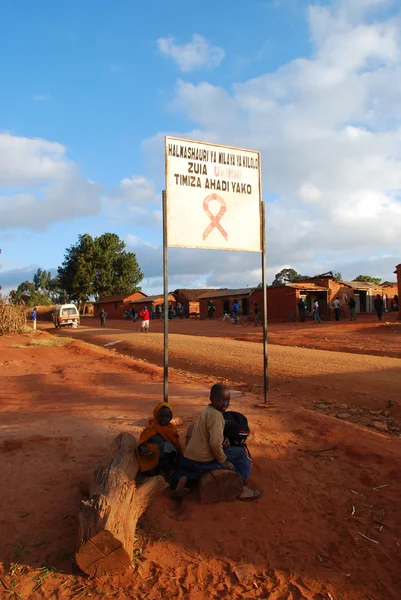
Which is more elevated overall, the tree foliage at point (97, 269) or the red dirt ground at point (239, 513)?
the tree foliage at point (97, 269)

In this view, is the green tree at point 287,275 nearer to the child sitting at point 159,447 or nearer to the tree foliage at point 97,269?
the tree foliage at point 97,269

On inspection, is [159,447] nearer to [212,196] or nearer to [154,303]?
[212,196]

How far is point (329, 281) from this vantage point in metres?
32.6

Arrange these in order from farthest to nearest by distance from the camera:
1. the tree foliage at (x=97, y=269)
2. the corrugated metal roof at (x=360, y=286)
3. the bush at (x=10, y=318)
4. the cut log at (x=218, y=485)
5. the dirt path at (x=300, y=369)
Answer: the tree foliage at (x=97, y=269) → the corrugated metal roof at (x=360, y=286) → the bush at (x=10, y=318) → the dirt path at (x=300, y=369) → the cut log at (x=218, y=485)

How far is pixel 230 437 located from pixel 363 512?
52.4 inches

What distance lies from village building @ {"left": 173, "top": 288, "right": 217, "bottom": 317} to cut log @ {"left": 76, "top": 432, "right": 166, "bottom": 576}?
42017mm

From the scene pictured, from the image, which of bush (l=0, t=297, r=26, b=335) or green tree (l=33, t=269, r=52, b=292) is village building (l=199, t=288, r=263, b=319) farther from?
green tree (l=33, t=269, r=52, b=292)

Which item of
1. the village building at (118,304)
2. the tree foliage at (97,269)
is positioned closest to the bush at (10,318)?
the village building at (118,304)

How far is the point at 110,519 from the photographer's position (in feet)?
10.1

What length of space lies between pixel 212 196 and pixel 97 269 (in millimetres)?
54064

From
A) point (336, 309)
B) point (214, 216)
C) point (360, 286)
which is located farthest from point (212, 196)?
point (360, 286)

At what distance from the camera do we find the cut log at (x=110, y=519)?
2.98 m

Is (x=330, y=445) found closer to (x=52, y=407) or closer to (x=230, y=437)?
(x=230, y=437)

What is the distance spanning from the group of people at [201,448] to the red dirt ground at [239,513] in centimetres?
22
